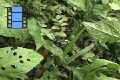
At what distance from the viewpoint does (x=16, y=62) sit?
1.46 metres

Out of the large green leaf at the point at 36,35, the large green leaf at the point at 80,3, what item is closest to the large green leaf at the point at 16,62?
the large green leaf at the point at 36,35

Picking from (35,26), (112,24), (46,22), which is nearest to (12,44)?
(35,26)

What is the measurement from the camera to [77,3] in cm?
197

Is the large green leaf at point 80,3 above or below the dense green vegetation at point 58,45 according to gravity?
above

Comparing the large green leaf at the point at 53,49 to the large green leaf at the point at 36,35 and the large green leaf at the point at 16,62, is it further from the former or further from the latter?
the large green leaf at the point at 16,62

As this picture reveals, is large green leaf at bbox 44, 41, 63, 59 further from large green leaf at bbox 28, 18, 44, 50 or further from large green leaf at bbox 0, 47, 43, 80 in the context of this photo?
large green leaf at bbox 0, 47, 43, 80

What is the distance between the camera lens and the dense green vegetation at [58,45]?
4.88ft

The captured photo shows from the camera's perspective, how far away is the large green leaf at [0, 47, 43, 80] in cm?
144

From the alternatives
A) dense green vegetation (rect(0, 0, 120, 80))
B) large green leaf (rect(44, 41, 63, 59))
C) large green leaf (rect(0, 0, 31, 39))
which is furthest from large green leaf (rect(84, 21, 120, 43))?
large green leaf (rect(0, 0, 31, 39))

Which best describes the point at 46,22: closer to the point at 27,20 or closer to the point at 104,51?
the point at 27,20

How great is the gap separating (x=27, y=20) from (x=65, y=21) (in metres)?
0.34
